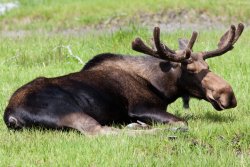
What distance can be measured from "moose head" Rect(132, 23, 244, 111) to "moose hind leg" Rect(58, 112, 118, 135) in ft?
3.65

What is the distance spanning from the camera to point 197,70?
26.6ft

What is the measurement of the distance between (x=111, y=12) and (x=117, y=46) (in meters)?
7.21

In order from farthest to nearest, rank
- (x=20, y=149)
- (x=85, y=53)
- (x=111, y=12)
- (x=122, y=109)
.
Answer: (x=111, y=12) < (x=85, y=53) < (x=122, y=109) < (x=20, y=149)

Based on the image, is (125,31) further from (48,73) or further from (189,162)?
(189,162)

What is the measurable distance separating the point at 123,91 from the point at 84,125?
3.10 ft

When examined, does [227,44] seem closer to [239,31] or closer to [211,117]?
[239,31]

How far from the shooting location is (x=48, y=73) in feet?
36.1

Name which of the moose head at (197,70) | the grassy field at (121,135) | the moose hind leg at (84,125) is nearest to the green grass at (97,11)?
the grassy field at (121,135)

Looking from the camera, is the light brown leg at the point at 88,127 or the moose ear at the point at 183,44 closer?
the light brown leg at the point at 88,127

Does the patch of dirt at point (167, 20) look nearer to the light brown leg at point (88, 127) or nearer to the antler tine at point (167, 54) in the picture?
the antler tine at point (167, 54)

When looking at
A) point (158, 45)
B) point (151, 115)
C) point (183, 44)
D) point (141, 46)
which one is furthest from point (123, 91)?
point (183, 44)

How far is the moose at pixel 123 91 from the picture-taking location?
24.5 ft

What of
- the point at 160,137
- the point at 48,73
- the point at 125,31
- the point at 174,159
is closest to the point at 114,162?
the point at 174,159

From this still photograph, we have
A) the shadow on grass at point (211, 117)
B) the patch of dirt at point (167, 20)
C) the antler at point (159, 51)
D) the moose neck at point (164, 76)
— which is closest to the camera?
the antler at point (159, 51)
